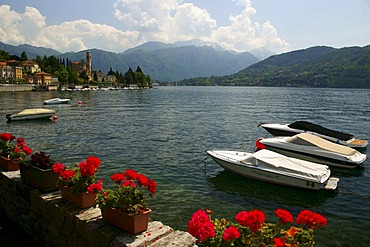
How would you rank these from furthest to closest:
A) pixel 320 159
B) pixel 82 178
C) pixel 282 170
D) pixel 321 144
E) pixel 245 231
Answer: pixel 321 144
pixel 320 159
pixel 282 170
pixel 82 178
pixel 245 231

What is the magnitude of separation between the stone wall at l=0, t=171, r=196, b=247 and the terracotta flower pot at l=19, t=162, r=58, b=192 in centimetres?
17

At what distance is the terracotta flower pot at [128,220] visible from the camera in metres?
5.79

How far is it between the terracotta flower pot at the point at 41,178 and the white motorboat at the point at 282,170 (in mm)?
11664

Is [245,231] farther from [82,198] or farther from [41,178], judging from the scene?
[41,178]

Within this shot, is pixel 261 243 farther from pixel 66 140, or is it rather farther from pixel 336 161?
pixel 66 140

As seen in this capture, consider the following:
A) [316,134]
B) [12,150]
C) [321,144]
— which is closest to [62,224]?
[12,150]

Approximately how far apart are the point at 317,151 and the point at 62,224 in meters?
18.9

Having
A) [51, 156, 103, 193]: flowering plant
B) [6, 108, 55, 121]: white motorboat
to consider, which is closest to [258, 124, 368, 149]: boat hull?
[51, 156, 103, 193]: flowering plant

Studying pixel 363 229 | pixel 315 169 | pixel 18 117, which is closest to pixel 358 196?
pixel 315 169

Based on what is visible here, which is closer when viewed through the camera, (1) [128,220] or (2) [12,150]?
(1) [128,220]

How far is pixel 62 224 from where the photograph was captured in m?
6.97

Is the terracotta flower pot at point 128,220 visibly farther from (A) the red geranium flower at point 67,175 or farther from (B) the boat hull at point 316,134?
(B) the boat hull at point 316,134

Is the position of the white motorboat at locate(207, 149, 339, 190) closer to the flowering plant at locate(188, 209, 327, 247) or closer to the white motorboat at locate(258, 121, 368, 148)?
the white motorboat at locate(258, 121, 368, 148)

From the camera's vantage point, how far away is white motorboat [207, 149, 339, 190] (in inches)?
615
